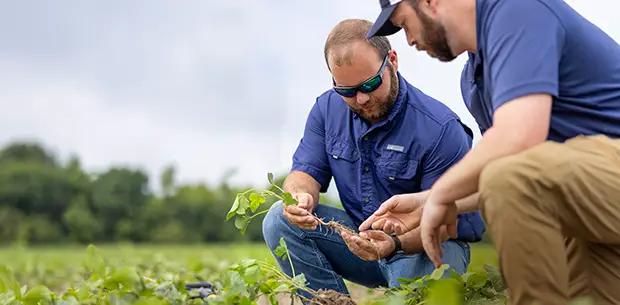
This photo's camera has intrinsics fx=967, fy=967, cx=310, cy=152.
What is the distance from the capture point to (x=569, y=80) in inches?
122

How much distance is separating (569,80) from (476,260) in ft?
4.31

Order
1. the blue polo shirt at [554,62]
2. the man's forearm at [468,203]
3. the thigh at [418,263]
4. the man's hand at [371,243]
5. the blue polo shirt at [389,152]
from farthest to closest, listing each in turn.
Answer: the blue polo shirt at [389,152]
the thigh at [418,263]
the man's hand at [371,243]
the man's forearm at [468,203]
the blue polo shirt at [554,62]

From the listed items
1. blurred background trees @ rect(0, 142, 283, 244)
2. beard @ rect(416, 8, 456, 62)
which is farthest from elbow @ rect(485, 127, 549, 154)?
blurred background trees @ rect(0, 142, 283, 244)

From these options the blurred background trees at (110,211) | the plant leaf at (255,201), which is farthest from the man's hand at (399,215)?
the blurred background trees at (110,211)

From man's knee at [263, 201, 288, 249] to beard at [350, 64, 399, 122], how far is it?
1.85ft

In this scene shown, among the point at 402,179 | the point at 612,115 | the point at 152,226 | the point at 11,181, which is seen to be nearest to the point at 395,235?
the point at 402,179

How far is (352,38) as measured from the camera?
4.29 m

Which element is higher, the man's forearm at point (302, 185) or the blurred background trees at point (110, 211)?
the man's forearm at point (302, 185)

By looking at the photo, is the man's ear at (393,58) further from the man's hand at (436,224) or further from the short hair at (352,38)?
the man's hand at (436,224)

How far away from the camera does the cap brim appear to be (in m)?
3.41

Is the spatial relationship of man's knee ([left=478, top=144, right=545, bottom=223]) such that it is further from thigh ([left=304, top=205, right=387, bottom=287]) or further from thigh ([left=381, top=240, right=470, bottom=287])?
thigh ([left=304, top=205, right=387, bottom=287])

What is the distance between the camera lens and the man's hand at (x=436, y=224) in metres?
2.89

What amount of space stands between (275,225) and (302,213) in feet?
0.94

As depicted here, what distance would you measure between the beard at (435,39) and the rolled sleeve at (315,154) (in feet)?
4.62
